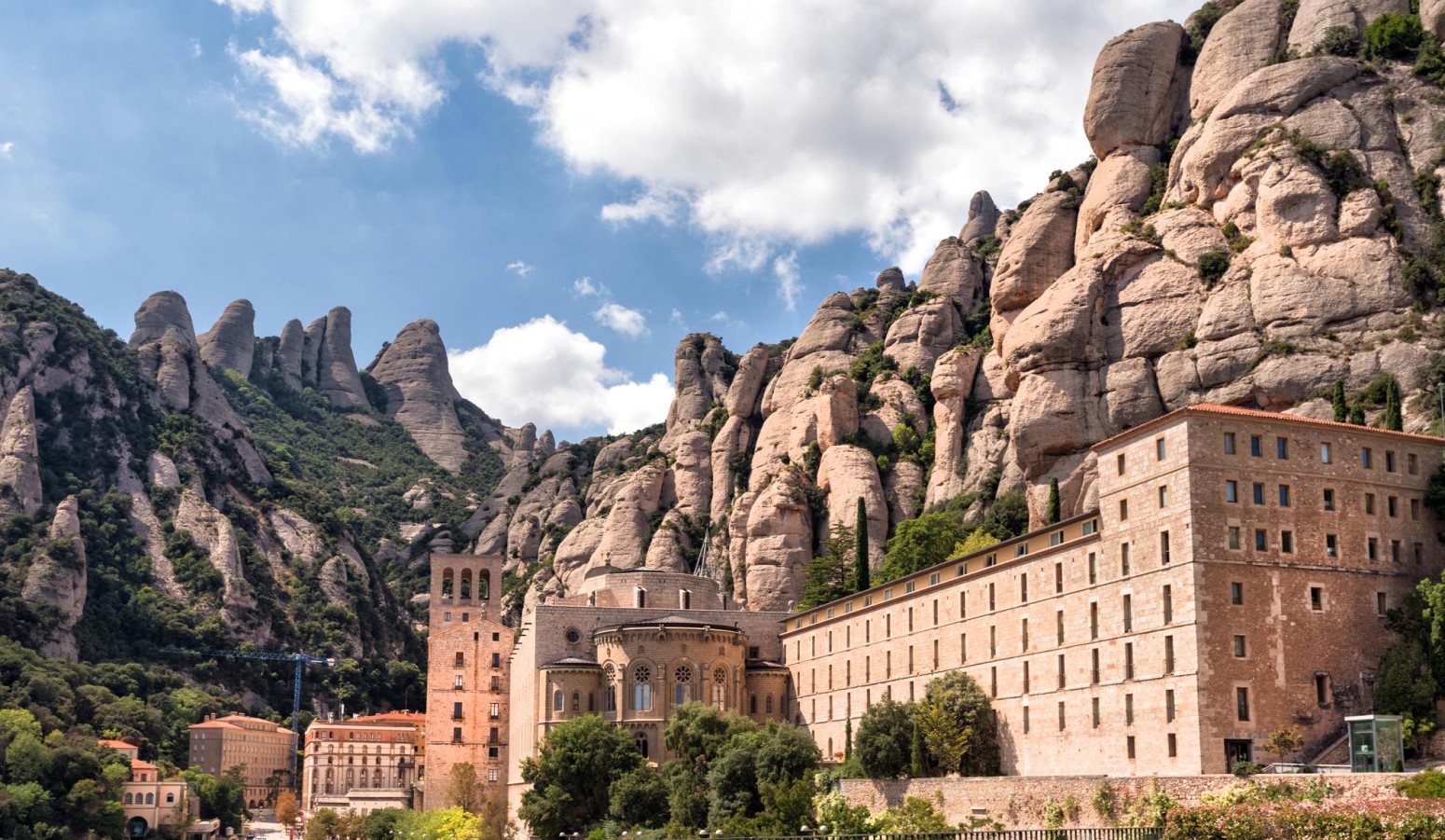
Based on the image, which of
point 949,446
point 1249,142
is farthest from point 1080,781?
point 949,446

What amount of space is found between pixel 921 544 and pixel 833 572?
9274mm

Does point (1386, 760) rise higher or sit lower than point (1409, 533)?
lower

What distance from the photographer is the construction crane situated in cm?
18125

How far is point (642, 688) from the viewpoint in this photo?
90375mm

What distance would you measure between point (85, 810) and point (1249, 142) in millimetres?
98703

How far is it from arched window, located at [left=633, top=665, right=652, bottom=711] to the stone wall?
2314 cm

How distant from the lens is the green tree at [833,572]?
10319 centimetres

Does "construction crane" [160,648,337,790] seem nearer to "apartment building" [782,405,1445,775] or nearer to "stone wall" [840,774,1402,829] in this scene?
"stone wall" [840,774,1402,829]

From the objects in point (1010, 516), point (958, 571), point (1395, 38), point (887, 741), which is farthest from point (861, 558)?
point (1395, 38)

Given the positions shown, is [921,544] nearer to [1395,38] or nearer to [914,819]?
[914,819]

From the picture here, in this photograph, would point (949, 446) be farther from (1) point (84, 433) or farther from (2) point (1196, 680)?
(1) point (84, 433)

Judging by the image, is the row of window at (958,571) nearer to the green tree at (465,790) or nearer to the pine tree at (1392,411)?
the pine tree at (1392,411)

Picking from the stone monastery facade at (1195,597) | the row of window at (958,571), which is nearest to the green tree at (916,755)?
the stone monastery facade at (1195,597)

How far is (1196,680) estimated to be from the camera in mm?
53938
